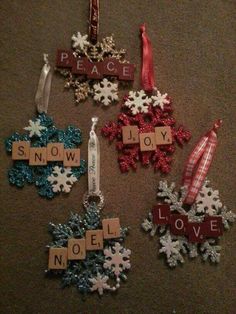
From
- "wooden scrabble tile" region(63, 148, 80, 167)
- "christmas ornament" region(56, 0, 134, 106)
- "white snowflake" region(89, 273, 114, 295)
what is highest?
"christmas ornament" region(56, 0, 134, 106)

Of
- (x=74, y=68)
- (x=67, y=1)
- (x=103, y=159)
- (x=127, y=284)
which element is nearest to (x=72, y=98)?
(x=74, y=68)

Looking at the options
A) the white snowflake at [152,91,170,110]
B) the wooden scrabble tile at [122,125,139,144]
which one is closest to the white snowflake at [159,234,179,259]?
the wooden scrabble tile at [122,125,139,144]

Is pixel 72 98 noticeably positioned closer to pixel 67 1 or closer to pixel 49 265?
pixel 67 1

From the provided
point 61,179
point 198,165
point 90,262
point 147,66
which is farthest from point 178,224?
point 147,66

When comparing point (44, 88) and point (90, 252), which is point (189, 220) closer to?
point (90, 252)

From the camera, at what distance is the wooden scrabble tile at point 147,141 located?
120 centimetres

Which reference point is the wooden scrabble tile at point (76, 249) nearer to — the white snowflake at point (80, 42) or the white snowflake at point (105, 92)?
the white snowflake at point (105, 92)

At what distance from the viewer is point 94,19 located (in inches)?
49.1

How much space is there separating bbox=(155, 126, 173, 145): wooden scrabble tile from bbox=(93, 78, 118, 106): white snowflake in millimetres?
187

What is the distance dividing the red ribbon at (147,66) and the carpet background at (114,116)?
3 cm

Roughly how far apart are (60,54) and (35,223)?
0.58 metres

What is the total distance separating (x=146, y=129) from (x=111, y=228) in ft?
1.16

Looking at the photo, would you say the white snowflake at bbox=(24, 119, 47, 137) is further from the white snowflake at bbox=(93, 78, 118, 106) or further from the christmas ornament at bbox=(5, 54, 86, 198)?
the white snowflake at bbox=(93, 78, 118, 106)

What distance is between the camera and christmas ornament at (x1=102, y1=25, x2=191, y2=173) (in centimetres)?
121
